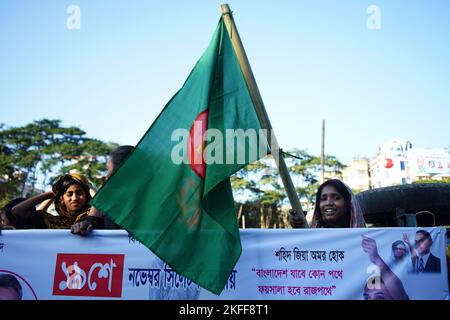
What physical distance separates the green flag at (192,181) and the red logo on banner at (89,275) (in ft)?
1.28

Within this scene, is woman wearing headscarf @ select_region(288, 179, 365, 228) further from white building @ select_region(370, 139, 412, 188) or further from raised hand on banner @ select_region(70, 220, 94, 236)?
white building @ select_region(370, 139, 412, 188)

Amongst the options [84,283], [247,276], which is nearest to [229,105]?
[247,276]

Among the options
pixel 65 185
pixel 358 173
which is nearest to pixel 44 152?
pixel 65 185

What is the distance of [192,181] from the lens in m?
2.54

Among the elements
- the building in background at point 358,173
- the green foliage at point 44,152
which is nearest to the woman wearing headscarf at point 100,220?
the green foliage at point 44,152

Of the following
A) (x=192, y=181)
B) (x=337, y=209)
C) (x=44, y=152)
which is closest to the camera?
(x=192, y=181)

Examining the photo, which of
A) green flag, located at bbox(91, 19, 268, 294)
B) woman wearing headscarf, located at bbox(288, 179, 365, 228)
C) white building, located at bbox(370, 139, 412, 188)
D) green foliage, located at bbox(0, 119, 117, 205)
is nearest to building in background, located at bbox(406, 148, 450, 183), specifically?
white building, located at bbox(370, 139, 412, 188)

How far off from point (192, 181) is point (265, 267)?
2.28 feet

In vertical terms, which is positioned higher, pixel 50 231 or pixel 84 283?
pixel 50 231

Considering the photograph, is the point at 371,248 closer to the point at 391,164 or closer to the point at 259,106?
the point at 259,106

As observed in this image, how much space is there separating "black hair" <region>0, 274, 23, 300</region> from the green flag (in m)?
0.84

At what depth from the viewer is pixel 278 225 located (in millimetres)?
32781
